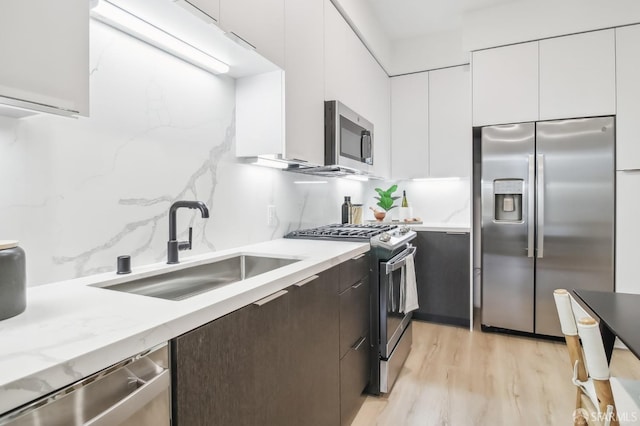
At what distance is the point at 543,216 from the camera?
284 cm

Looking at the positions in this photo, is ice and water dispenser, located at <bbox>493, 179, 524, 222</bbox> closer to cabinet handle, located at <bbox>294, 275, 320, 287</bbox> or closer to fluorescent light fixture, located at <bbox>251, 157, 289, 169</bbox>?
fluorescent light fixture, located at <bbox>251, 157, 289, 169</bbox>

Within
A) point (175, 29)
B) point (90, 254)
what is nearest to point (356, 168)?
point (175, 29)

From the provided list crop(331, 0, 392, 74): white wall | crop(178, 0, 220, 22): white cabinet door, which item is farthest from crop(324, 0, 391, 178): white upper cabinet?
crop(178, 0, 220, 22): white cabinet door

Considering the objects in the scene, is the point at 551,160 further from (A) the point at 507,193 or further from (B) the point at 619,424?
(B) the point at 619,424

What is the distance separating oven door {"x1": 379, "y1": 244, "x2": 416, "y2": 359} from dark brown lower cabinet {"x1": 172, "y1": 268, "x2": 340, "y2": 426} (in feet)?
1.63

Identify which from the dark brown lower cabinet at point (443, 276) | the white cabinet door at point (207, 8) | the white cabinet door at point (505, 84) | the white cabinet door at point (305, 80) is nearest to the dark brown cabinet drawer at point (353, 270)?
the white cabinet door at point (305, 80)

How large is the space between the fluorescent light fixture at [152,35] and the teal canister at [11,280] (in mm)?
830

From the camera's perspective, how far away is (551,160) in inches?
111

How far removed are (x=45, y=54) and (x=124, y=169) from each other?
1.82ft

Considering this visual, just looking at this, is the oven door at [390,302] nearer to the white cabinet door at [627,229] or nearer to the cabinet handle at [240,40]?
the cabinet handle at [240,40]

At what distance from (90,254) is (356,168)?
1746 millimetres

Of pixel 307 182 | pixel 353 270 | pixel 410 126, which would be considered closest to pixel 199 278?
pixel 353 270

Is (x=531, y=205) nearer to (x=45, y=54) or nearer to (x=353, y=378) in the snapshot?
(x=353, y=378)

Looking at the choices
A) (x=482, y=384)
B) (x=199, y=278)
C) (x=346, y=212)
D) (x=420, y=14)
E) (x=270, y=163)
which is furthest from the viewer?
(x=420, y=14)
